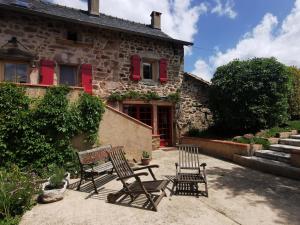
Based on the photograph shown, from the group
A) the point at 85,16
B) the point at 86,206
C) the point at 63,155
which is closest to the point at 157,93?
the point at 85,16

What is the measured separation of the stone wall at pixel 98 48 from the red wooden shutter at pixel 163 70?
0.91ft

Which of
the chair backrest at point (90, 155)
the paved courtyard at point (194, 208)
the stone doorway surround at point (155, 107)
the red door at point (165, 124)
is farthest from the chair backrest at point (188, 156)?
the red door at point (165, 124)

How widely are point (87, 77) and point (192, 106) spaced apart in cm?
573

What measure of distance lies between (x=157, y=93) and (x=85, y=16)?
16.7ft

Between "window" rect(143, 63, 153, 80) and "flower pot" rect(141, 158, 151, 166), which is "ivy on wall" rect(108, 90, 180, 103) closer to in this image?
"window" rect(143, 63, 153, 80)

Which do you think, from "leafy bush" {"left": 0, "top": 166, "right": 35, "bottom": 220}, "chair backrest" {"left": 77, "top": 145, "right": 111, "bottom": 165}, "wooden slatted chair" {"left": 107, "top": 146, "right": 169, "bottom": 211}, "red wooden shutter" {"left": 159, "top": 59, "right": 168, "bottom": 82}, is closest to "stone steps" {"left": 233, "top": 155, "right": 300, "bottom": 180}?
"wooden slatted chair" {"left": 107, "top": 146, "right": 169, "bottom": 211}

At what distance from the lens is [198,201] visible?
4.31 metres

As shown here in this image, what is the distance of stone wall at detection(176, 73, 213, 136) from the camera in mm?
11695

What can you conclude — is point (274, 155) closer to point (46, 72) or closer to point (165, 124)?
point (165, 124)

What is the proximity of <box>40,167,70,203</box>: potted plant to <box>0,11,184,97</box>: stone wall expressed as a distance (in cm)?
538

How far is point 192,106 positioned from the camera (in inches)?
474

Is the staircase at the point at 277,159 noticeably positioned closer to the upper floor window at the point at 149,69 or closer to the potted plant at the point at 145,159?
the potted plant at the point at 145,159

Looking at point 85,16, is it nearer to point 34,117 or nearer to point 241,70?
point 34,117

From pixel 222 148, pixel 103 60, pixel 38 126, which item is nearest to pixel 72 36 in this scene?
pixel 103 60
